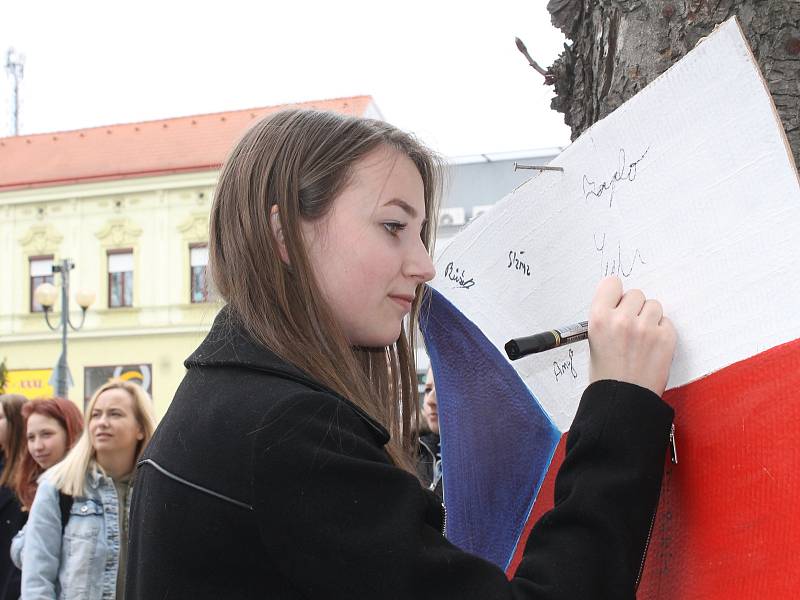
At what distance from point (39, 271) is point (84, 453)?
19637 mm

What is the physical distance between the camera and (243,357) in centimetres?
107

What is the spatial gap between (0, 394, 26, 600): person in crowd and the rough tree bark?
3236mm

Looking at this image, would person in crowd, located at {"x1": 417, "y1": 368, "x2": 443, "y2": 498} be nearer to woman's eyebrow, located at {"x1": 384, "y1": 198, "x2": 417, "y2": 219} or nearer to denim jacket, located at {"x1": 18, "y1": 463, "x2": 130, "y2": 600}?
denim jacket, located at {"x1": 18, "y1": 463, "x2": 130, "y2": 600}

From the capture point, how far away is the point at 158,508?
1014 millimetres

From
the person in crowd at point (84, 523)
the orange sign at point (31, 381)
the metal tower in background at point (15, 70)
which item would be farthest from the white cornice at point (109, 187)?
the person in crowd at point (84, 523)

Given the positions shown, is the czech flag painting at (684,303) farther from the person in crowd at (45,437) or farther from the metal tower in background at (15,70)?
the metal tower in background at (15,70)

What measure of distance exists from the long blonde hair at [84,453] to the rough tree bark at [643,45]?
2338 millimetres

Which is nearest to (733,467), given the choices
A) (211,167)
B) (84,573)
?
(84,573)
